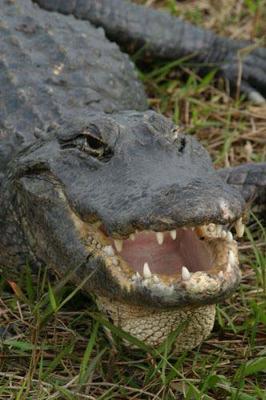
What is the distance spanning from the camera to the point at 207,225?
8.75ft

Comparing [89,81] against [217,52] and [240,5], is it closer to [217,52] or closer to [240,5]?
[217,52]

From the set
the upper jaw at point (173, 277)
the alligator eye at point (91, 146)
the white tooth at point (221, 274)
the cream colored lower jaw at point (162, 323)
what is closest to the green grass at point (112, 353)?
the cream colored lower jaw at point (162, 323)

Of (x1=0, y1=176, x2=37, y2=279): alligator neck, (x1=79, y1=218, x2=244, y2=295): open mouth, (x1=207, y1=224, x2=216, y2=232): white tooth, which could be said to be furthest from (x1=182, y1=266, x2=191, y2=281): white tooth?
(x1=0, y1=176, x2=37, y2=279): alligator neck

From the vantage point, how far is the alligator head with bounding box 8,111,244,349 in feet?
8.34

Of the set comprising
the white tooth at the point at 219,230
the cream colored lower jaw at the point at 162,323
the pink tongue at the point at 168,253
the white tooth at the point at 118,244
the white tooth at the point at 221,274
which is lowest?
the cream colored lower jaw at the point at 162,323

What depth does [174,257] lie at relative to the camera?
2836mm

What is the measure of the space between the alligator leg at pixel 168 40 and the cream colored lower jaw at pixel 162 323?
2214 mm

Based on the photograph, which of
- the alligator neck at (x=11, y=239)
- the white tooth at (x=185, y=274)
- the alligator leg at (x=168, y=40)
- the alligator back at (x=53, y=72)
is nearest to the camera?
the white tooth at (x=185, y=274)

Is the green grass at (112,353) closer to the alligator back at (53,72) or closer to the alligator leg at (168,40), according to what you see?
the alligator back at (53,72)

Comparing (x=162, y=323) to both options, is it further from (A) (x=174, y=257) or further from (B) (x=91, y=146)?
(B) (x=91, y=146)

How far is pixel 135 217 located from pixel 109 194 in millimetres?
218

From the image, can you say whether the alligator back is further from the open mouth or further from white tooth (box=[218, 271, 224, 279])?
white tooth (box=[218, 271, 224, 279])

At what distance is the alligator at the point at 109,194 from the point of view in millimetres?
2570

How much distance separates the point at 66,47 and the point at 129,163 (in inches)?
53.7
